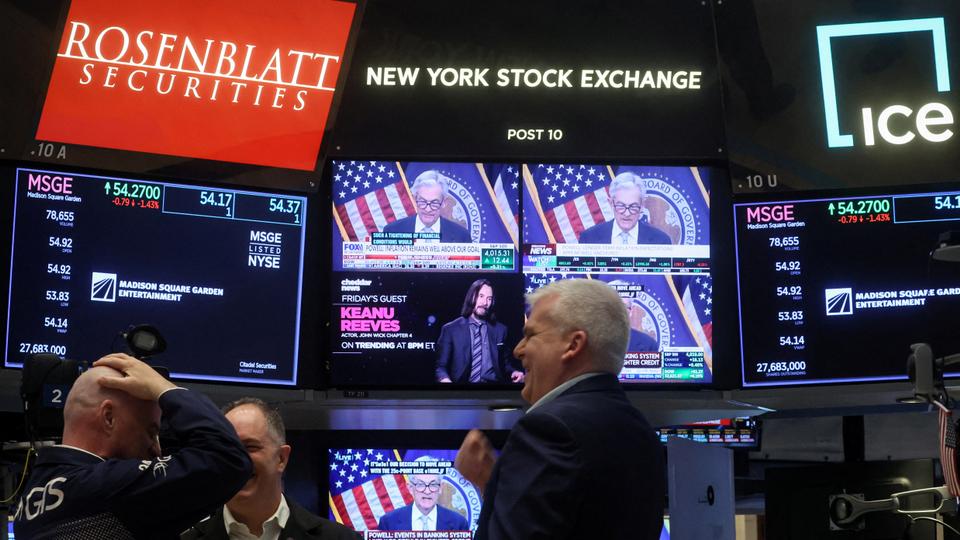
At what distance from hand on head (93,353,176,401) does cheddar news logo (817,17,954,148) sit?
13.2ft

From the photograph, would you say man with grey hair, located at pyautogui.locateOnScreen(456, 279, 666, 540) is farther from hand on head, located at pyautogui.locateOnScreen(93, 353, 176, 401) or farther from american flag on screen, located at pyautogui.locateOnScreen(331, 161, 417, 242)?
american flag on screen, located at pyautogui.locateOnScreen(331, 161, 417, 242)

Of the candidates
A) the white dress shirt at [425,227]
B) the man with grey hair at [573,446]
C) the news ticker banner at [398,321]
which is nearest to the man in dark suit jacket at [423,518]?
the news ticker banner at [398,321]

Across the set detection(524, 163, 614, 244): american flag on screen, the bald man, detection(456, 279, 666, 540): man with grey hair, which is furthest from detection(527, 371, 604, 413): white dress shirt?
detection(524, 163, 614, 244): american flag on screen

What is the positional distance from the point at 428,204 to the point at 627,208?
0.92m

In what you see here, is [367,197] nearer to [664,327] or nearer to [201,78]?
[201,78]

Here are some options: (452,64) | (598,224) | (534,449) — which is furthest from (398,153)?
(534,449)

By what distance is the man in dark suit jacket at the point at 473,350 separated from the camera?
5.56m

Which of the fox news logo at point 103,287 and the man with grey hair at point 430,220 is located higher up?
the man with grey hair at point 430,220

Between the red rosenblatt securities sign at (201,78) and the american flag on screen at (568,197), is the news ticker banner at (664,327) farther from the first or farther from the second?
the red rosenblatt securities sign at (201,78)

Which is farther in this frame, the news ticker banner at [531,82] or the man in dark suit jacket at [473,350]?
the news ticker banner at [531,82]

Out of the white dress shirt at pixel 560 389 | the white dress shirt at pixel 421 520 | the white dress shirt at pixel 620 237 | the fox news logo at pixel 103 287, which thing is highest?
the white dress shirt at pixel 620 237

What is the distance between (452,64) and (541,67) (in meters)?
0.42

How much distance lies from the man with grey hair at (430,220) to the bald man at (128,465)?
3.05 meters

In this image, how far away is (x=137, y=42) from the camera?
5.30 m
